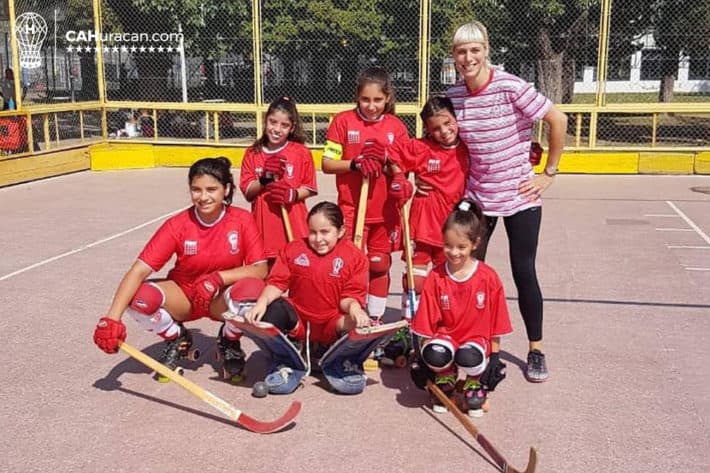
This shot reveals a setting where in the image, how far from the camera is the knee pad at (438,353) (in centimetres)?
374

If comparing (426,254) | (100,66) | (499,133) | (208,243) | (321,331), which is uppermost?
(100,66)

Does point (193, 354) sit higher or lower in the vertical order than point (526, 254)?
lower

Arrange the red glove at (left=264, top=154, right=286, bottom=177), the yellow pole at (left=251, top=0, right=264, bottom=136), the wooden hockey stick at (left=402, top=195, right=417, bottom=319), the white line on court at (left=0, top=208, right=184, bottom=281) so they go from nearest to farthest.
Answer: the wooden hockey stick at (left=402, top=195, right=417, bottom=319)
the red glove at (left=264, top=154, right=286, bottom=177)
the white line on court at (left=0, top=208, right=184, bottom=281)
the yellow pole at (left=251, top=0, right=264, bottom=136)

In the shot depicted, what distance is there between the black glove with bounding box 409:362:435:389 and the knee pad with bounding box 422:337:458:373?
4.7 inches

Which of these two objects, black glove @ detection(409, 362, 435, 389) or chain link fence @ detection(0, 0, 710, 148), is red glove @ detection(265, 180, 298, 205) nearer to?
black glove @ detection(409, 362, 435, 389)

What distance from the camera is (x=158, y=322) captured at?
4164 millimetres

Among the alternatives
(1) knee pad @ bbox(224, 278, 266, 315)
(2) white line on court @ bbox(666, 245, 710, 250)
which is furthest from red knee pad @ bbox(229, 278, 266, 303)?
(2) white line on court @ bbox(666, 245, 710, 250)

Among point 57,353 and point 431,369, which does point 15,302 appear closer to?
point 57,353

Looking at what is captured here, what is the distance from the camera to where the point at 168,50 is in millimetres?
14539

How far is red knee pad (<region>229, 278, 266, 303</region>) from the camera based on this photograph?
4.00 m

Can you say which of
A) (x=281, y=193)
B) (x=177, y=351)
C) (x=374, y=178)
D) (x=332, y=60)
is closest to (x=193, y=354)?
(x=177, y=351)

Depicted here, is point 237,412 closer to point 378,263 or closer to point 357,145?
point 378,263

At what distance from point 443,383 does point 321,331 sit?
28.9 inches

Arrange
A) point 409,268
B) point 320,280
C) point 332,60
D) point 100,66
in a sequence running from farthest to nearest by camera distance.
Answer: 1. point 332,60
2. point 100,66
3. point 409,268
4. point 320,280
